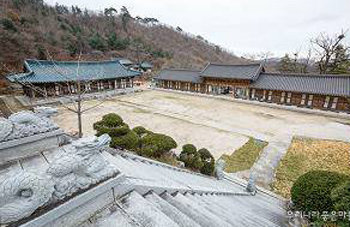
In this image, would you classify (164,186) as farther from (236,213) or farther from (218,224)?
(236,213)

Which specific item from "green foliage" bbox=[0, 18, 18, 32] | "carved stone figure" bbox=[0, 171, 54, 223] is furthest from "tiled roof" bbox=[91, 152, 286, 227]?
"green foliage" bbox=[0, 18, 18, 32]

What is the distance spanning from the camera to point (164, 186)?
4230 millimetres

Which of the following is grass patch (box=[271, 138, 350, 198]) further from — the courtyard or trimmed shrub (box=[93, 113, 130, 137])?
trimmed shrub (box=[93, 113, 130, 137])

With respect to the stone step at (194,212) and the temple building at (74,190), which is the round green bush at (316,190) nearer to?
the temple building at (74,190)

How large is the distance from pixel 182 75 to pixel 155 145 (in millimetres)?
28100

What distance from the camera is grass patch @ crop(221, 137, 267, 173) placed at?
11.4 meters

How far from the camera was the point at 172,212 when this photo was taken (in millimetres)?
3523

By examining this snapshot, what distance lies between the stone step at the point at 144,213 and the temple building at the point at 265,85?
25.9 meters

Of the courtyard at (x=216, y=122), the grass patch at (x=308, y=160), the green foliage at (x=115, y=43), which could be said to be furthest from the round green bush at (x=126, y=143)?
the green foliage at (x=115, y=43)

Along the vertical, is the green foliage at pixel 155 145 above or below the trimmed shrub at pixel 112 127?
below

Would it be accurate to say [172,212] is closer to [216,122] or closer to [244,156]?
[244,156]

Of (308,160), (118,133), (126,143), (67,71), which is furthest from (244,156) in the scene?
(67,71)

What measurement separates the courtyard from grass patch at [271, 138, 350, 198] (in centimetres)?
136

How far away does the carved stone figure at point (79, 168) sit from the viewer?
281 cm
